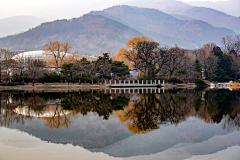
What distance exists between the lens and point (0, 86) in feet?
137

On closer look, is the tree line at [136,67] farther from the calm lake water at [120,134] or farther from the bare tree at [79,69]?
the calm lake water at [120,134]

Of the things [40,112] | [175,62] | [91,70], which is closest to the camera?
[40,112]

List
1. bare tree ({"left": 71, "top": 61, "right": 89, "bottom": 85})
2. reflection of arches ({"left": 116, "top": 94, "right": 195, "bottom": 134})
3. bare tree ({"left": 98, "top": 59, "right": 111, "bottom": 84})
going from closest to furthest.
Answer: reflection of arches ({"left": 116, "top": 94, "right": 195, "bottom": 134})
bare tree ({"left": 71, "top": 61, "right": 89, "bottom": 85})
bare tree ({"left": 98, "top": 59, "right": 111, "bottom": 84})

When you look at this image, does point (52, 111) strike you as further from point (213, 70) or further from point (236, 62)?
point (236, 62)

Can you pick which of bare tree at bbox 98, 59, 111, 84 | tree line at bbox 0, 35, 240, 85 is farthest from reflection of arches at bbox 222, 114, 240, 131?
bare tree at bbox 98, 59, 111, 84

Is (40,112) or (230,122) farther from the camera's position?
(40,112)

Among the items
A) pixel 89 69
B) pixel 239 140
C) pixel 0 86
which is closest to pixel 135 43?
pixel 89 69

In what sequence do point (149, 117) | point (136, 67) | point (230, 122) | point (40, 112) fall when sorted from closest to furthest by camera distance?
Answer: point (230, 122)
point (149, 117)
point (40, 112)
point (136, 67)

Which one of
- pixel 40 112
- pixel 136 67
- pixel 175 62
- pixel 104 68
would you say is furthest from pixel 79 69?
pixel 40 112

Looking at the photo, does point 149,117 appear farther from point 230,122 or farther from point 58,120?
point 58,120

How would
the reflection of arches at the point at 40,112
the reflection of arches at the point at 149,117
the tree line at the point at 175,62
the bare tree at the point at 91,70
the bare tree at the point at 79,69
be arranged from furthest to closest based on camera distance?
the tree line at the point at 175,62, the bare tree at the point at 91,70, the bare tree at the point at 79,69, the reflection of arches at the point at 40,112, the reflection of arches at the point at 149,117

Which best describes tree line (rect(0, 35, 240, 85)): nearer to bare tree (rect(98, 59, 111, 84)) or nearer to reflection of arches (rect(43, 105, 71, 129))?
bare tree (rect(98, 59, 111, 84))

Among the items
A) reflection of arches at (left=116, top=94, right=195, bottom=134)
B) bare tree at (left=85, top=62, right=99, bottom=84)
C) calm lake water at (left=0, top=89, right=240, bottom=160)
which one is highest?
bare tree at (left=85, top=62, right=99, bottom=84)

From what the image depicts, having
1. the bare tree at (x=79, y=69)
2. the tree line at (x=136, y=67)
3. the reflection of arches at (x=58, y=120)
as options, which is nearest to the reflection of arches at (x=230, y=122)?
the reflection of arches at (x=58, y=120)
